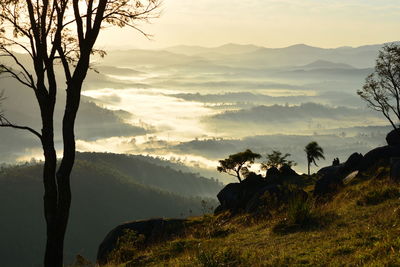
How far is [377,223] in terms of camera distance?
12391mm

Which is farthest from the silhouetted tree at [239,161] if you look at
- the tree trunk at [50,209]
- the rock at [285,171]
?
the tree trunk at [50,209]

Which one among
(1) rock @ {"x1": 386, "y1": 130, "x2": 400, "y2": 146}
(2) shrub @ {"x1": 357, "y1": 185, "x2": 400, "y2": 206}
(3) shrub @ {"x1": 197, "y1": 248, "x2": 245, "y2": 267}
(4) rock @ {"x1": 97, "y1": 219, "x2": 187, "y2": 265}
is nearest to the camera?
(3) shrub @ {"x1": 197, "y1": 248, "x2": 245, "y2": 267}

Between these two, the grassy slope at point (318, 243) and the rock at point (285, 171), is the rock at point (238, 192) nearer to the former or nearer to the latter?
the rock at point (285, 171)

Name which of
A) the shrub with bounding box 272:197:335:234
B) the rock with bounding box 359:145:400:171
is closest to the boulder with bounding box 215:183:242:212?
the rock with bounding box 359:145:400:171

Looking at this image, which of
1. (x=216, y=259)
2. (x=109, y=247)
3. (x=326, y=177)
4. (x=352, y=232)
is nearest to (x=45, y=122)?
(x=216, y=259)

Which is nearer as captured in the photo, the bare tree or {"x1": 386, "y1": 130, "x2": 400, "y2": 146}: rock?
the bare tree

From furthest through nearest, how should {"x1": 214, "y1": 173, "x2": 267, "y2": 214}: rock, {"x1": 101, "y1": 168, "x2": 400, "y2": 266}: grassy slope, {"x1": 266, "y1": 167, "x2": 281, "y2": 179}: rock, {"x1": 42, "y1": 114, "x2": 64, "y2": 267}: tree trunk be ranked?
{"x1": 266, "y1": 167, "x2": 281, "y2": 179}: rock → {"x1": 214, "y1": 173, "x2": 267, "y2": 214}: rock → {"x1": 42, "y1": 114, "x2": 64, "y2": 267}: tree trunk → {"x1": 101, "y1": 168, "x2": 400, "y2": 266}: grassy slope

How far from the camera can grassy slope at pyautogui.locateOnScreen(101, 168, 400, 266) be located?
9773 mm

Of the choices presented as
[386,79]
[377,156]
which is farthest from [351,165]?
[386,79]

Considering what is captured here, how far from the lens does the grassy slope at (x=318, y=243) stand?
9773 millimetres

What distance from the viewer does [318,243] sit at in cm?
1145

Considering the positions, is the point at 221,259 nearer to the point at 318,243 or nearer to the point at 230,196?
the point at 318,243

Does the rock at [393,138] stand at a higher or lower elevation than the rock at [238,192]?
A: higher

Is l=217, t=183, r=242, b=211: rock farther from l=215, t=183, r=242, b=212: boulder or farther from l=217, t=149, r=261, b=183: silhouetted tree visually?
l=217, t=149, r=261, b=183: silhouetted tree
